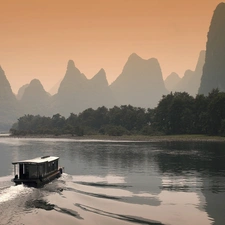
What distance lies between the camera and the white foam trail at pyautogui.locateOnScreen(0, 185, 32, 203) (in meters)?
33.1

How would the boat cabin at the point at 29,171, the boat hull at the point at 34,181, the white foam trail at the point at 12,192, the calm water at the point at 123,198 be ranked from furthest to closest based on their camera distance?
the boat cabin at the point at 29,171 → the boat hull at the point at 34,181 → the white foam trail at the point at 12,192 → the calm water at the point at 123,198

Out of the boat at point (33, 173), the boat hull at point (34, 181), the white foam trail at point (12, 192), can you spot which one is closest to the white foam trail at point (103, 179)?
the boat at point (33, 173)

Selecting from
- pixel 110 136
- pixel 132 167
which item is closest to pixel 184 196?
pixel 132 167

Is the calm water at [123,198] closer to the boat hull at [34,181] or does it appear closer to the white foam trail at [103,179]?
the white foam trail at [103,179]

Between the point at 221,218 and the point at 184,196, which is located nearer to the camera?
the point at 221,218

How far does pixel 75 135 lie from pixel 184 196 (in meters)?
153

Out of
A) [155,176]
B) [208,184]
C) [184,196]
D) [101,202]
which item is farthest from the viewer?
[155,176]

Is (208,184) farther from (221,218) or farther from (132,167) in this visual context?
(132,167)

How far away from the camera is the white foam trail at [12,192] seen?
3308cm

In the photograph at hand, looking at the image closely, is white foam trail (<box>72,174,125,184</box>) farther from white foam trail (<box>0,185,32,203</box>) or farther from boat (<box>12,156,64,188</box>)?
white foam trail (<box>0,185,32,203</box>)

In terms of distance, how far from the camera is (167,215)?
28.0 meters

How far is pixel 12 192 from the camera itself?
116ft

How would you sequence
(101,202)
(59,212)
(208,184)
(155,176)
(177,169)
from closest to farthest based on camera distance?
(59,212) < (101,202) < (208,184) < (155,176) < (177,169)

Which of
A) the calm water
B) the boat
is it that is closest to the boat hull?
the boat
